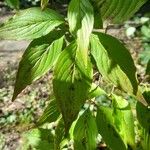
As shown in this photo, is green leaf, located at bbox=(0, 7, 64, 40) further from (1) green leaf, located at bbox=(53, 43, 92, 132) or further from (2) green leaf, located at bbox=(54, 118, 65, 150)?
(2) green leaf, located at bbox=(54, 118, 65, 150)

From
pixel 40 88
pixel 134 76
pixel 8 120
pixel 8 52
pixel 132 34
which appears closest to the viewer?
pixel 134 76

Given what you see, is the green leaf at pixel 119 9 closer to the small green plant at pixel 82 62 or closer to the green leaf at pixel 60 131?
the small green plant at pixel 82 62

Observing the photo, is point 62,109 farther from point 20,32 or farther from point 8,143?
point 8,143

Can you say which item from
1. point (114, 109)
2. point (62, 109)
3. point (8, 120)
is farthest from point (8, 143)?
point (62, 109)

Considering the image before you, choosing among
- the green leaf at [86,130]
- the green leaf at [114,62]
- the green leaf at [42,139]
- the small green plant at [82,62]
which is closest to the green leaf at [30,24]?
the small green plant at [82,62]

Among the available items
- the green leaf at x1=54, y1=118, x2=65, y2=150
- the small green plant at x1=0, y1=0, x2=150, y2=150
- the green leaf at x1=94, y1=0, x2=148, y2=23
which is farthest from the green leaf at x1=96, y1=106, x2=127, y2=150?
the green leaf at x1=94, y1=0, x2=148, y2=23
